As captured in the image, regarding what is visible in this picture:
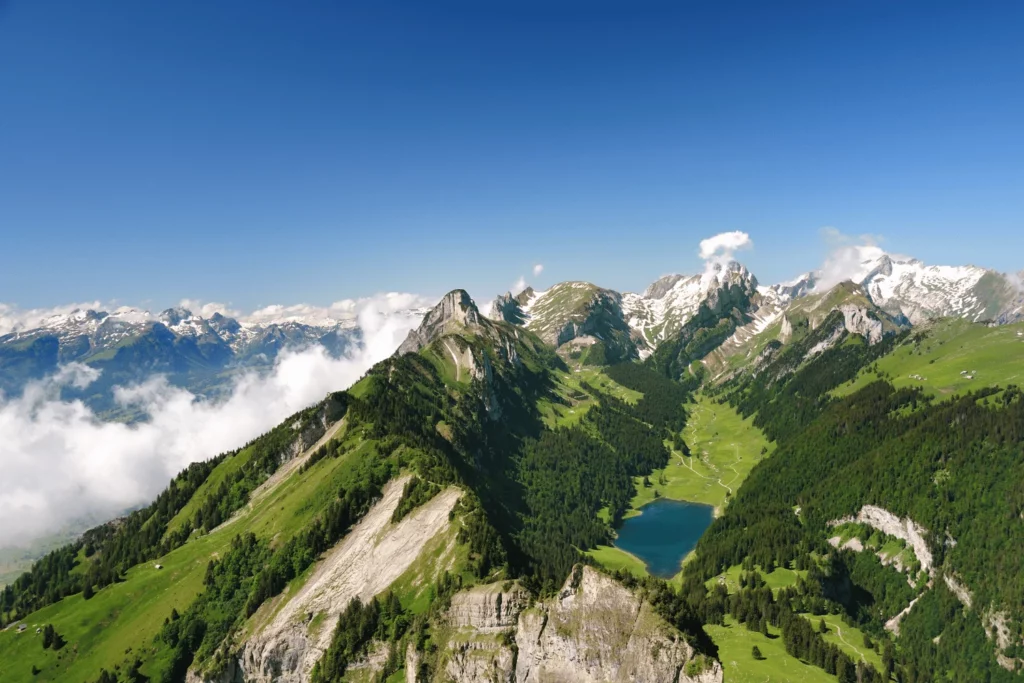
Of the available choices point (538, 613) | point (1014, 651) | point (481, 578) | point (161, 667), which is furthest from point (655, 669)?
point (1014, 651)

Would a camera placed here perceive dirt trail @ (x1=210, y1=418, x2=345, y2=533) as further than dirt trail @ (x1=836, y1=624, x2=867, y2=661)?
Yes

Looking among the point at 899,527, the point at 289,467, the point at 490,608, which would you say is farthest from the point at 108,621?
the point at 899,527

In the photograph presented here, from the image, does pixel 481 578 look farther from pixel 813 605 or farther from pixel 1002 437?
pixel 1002 437

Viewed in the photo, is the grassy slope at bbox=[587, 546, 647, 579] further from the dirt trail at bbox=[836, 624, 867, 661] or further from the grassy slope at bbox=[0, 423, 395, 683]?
the grassy slope at bbox=[0, 423, 395, 683]

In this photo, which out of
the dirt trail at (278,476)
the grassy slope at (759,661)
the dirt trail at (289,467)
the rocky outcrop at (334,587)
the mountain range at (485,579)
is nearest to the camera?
the mountain range at (485,579)

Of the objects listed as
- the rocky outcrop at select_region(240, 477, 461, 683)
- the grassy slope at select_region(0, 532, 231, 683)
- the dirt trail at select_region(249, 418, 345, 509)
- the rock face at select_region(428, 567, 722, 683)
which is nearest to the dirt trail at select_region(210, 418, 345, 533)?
the dirt trail at select_region(249, 418, 345, 509)

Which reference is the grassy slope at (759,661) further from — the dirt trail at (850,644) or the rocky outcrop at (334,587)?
the rocky outcrop at (334,587)

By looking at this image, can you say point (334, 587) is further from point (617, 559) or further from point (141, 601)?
point (617, 559)

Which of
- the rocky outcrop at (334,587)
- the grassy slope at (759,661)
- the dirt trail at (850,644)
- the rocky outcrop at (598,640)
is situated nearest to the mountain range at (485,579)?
the rocky outcrop at (598,640)
